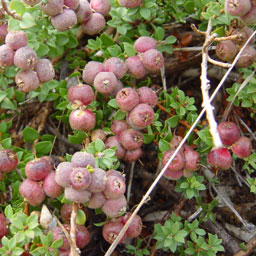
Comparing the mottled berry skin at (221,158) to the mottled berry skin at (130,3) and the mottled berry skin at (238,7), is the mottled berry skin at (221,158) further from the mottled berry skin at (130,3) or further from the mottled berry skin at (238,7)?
the mottled berry skin at (130,3)

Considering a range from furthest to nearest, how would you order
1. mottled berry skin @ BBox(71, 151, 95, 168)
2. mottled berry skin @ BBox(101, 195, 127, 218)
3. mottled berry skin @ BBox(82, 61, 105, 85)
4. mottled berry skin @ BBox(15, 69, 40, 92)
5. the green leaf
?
1. the green leaf
2. mottled berry skin @ BBox(82, 61, 105, 85)
3. mottled berry skin @ BBox(15, 69, 40, 92)
4. mottled berry skin @ BBox(101, 195, 127, 218)
5. mottled berry skin @ BBox(71, 151, 95, 168)

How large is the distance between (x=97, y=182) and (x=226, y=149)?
97cm

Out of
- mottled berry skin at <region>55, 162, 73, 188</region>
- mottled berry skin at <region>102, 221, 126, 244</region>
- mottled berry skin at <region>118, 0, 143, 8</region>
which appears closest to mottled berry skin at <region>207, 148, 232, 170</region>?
mottled berry skin at <region>102, 221, 126, 244</region>

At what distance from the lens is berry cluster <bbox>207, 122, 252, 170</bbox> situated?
266 cm

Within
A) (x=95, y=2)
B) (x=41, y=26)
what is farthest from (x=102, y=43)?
(x=41, y=26)

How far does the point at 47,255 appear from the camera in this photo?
2357 mm

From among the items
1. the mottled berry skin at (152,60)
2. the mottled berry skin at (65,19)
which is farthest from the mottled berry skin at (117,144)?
the mottled berry skin at (65,19)

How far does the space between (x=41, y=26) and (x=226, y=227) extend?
7.40 ft

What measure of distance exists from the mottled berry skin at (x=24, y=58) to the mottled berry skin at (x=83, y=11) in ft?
1.79

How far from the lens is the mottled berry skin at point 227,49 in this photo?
283cm

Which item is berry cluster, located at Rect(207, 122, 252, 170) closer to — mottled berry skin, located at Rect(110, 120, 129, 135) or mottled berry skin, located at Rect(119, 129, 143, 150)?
mottled berry skin, located at Rect(119, 129, 143, 150)

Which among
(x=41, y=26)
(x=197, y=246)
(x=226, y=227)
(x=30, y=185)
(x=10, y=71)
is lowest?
(x=226, y=227)

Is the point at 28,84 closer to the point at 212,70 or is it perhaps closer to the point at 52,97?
the point at 52,97

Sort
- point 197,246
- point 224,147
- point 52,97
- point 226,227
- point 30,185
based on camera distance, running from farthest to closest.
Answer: point 226,227 → point 52,97 → point 197,246 → point 224,147 → point 30,185
